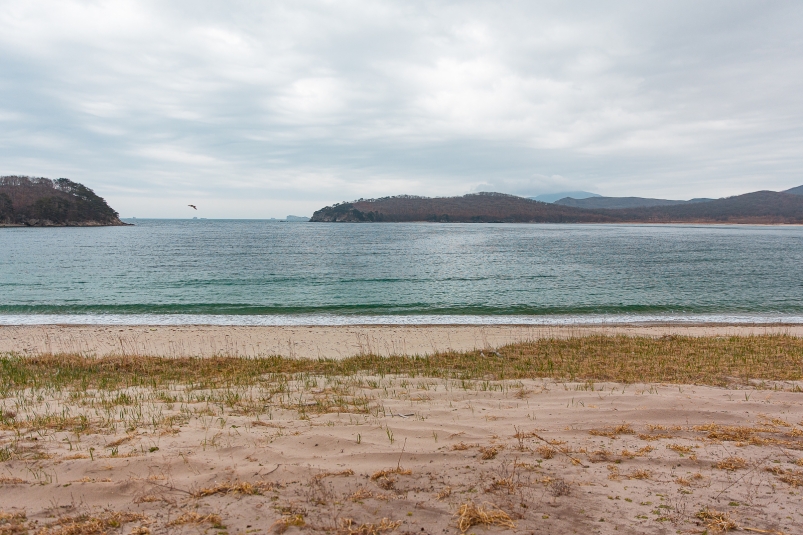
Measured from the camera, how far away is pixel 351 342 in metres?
17.3

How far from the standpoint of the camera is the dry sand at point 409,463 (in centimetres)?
424

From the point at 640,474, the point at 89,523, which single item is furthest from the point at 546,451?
the point at 89,523

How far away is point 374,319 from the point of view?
23281mm

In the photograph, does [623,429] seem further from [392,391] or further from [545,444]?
[392,391]

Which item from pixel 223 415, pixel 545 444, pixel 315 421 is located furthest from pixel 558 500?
pixel 223 415

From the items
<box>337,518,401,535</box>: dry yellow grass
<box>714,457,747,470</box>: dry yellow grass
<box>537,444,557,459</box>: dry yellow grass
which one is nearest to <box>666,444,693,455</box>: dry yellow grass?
<box>714,457,747,470</box>: dry yellow grass

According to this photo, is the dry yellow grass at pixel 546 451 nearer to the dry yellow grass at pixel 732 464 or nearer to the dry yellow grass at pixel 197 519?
the dry yellow grass at pixel 732 464

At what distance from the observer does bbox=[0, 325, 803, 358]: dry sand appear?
15.7 metres

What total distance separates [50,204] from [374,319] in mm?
172859

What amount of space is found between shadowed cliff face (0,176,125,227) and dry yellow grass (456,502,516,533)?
186 metres

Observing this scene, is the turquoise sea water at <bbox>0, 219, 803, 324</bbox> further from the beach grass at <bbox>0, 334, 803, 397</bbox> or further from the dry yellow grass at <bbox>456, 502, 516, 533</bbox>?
the dry yellow grass at <bbox>456, 502, 516, 533</bbox>

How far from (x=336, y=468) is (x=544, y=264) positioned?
45331 mm

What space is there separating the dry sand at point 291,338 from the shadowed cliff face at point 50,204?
6502 inches

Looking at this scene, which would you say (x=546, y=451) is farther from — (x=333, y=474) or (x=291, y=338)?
(x=291, y=338)
